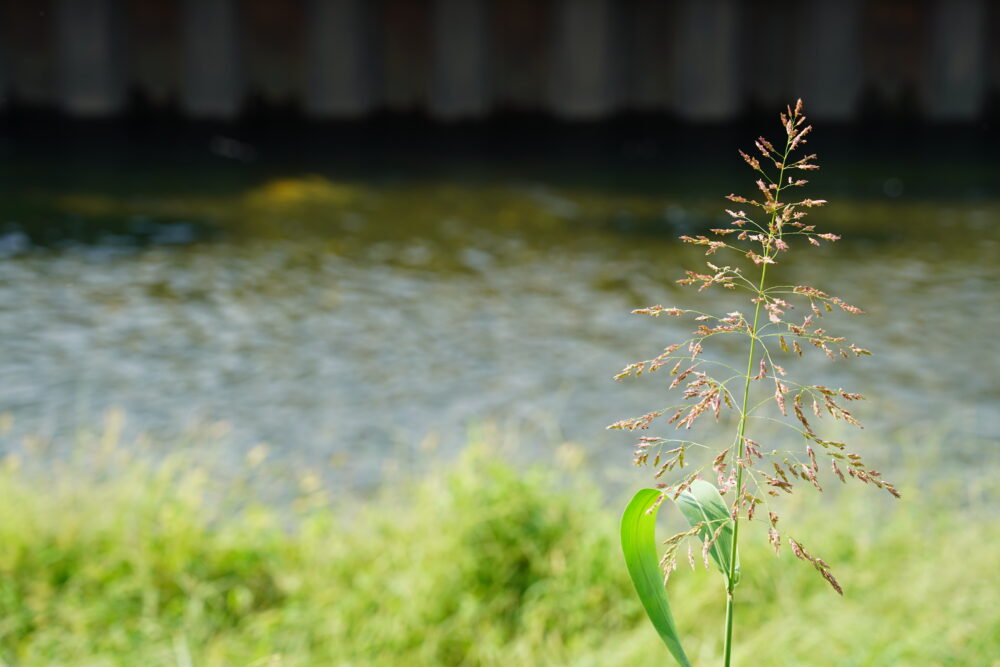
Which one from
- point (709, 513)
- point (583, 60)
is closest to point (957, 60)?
point (583, 60)

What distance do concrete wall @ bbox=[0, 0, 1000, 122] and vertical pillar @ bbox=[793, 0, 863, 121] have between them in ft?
0.07

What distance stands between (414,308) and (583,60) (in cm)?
883

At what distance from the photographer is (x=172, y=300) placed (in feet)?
33.3

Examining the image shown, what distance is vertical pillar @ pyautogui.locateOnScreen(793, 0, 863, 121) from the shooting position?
1772cm

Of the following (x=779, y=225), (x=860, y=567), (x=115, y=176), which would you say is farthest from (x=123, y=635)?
(x=115, y=176)

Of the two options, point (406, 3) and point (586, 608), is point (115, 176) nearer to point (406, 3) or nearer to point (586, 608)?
point (406, 3)

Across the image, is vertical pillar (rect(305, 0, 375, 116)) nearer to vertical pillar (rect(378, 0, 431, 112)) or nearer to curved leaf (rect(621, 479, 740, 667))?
vertical pillar (rect(378, 0, 431, 112))

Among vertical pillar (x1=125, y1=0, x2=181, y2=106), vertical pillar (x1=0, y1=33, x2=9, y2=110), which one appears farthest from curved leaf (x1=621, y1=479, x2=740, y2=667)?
vertical pillar (x1=0, y1=33, x2=9, y2=110)

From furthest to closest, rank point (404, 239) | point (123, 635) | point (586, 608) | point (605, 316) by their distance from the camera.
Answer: point (404, 239) → point (605, 316) → point (586, 608) → point (123, 635)

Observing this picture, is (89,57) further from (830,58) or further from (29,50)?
(830,58)

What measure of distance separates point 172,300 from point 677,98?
32.6 feet

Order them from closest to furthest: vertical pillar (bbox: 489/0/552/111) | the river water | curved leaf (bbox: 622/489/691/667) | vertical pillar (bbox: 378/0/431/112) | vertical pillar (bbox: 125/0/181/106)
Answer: curved leaf (bbox: 622/489/691/667)
the river water
vertical pillar (bbox: 125/0/181/106)
vertical pillar (bbox: 378/0/431/112)
vertical pillar (bbox: 489/0/552/111)

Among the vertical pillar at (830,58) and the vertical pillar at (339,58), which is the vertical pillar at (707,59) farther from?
the vertical pillar at (339,58)

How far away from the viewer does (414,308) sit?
33.1 feet
